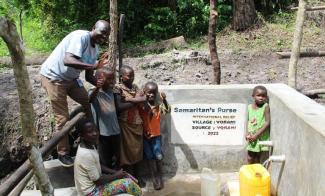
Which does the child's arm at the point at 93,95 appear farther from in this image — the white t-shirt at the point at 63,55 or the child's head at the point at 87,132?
the child's head at the point at 87,132

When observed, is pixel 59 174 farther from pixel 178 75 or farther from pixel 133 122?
pixel 178 75

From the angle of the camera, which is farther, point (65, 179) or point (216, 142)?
point (216, 142)

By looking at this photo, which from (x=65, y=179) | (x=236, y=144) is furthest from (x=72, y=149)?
(x=236, y=144)

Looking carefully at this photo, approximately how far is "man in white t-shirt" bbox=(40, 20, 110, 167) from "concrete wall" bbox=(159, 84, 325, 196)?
111cm

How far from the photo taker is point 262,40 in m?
12.0

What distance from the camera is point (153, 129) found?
5191 millimetres

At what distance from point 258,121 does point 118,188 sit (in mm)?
2012

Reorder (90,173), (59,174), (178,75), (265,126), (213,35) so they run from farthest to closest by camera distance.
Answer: (178,75), (213,35), (265,126), (59,174), (90,173)

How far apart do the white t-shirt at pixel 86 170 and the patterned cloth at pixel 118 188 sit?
0.06 m

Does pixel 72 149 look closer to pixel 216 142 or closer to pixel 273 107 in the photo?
pixel 216 142

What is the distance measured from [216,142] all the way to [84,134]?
7.11 ft

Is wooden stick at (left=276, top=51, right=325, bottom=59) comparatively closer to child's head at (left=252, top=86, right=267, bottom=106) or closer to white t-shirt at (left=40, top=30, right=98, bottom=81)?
child's head at (left=252, top=86, right=267, bottom=106)

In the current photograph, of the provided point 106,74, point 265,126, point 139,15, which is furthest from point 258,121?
point 139,15

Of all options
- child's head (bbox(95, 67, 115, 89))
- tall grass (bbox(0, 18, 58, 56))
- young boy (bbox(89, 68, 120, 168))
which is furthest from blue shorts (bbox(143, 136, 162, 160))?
tall grass (bbox(0, 18, 58, 56))
